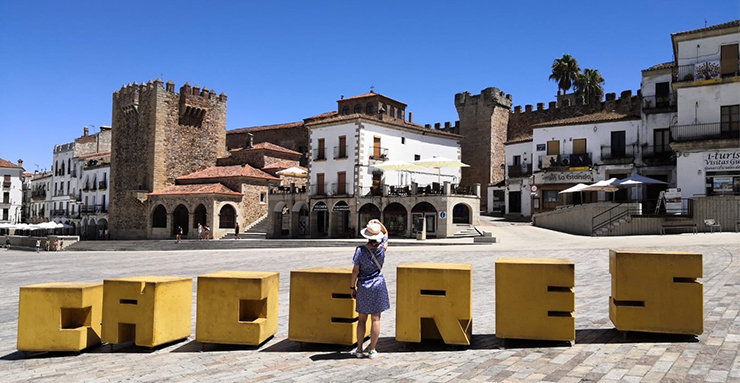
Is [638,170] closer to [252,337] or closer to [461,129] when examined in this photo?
[461,129]

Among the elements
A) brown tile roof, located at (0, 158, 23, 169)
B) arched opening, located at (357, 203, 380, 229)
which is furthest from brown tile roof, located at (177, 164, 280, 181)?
brown tile roof, located at (0, 158, 23, 169)

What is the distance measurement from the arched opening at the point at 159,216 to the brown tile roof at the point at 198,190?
4.76ft

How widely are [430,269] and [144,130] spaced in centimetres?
4843

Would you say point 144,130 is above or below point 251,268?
above

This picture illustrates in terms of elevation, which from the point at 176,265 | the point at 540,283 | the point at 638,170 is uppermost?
the point at 638,170

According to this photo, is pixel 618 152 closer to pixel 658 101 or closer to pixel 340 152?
pixel 658 101

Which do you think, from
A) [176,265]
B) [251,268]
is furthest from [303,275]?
[176,265]

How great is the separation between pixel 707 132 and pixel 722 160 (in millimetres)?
1706

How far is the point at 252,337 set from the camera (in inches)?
269

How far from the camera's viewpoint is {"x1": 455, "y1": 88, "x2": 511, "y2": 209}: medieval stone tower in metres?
51.7

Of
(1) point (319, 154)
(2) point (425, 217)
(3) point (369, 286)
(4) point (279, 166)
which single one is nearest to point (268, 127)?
(4) point (279, 166)

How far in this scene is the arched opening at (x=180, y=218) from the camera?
46662mm

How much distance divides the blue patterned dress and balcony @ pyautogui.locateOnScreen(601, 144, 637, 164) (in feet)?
108

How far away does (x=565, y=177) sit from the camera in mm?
37500
